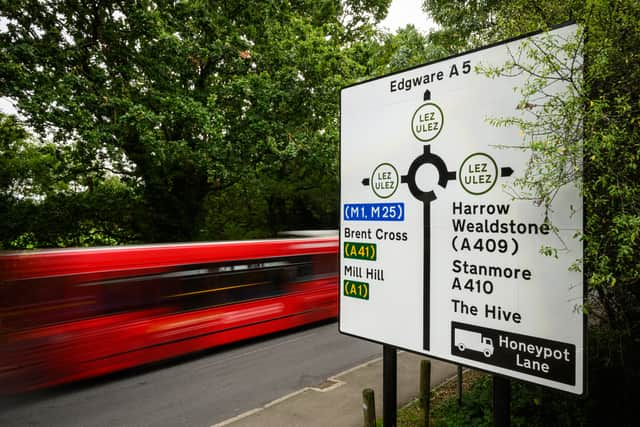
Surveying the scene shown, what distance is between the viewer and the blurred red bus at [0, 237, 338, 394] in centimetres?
735

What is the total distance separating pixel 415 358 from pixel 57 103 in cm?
1245

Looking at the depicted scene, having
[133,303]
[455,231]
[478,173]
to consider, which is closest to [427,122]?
[478,173]

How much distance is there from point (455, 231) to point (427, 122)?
3.24 ft

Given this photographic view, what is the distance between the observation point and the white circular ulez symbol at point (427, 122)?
3763 millimetres

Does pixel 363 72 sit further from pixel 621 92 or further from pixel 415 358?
pixel 621 92

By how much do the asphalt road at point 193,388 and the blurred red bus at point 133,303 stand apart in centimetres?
42

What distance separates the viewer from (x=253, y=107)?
15445mm

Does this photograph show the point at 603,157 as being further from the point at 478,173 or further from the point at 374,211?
the point at 374,211

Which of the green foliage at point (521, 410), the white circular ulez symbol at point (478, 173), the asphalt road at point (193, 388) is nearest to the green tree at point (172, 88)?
the asphalt road at point (193, 388)

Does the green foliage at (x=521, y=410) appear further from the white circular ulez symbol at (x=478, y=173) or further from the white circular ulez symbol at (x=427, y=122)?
the white circular ulez symbol at (x=427, y=122)

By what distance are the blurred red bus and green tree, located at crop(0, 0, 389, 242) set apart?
5.03 m

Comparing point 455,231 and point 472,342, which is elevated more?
point 455,231

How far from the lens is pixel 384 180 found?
4215mm

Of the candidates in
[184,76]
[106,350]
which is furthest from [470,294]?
[184,76]
